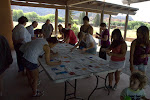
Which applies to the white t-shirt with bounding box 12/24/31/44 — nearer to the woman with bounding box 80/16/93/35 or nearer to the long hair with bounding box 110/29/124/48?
the woman with bounding box 80/16/93/35

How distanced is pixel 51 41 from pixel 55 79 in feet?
2.09

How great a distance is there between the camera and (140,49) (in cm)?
190

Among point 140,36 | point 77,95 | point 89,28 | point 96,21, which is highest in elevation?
point 96,21

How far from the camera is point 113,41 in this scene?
2191mm

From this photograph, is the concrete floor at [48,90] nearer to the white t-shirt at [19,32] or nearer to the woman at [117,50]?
the woman at [117,50]

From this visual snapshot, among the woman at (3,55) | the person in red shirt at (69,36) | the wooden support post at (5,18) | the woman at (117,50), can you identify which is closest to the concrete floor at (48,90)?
the woman at (3,55)

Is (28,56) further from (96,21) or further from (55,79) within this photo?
(96,21)

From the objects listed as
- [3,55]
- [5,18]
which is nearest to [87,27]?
[3,55]

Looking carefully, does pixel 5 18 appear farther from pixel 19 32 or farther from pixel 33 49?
pixel 33 49

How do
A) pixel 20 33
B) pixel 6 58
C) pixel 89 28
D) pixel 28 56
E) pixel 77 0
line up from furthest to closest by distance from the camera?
pixel 77 0 → pixel 89 28 → pixel 20 33 → pixel 6 58 → pixel 28 56

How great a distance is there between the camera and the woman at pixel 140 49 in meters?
1.82

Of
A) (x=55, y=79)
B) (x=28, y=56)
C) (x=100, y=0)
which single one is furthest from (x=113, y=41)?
(x=100, y=0)

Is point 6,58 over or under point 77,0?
under

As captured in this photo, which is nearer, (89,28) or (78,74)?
(78,74)
